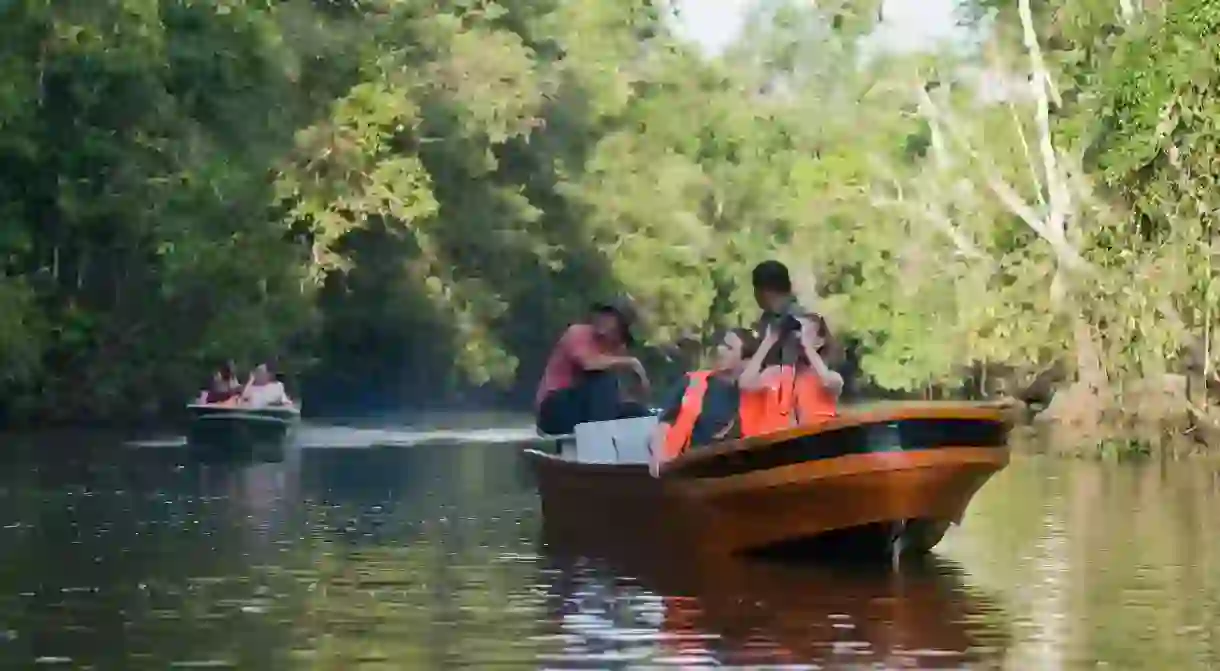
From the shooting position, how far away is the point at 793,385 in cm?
1714

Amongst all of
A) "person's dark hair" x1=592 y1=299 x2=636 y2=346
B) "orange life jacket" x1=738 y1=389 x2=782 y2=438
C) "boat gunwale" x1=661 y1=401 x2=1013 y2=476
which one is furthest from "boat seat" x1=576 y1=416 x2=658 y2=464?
"boat gunwale" x1=661 y1=401 x2=1013 y2=476

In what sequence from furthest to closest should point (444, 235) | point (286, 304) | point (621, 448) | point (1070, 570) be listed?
point (444, 235), point (286, 304), point (621, 448), point (1070, 570)

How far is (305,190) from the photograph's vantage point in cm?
5591

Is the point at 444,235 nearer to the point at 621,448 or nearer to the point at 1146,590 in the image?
the point at 621,448

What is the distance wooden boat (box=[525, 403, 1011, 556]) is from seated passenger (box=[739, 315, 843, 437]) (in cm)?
42

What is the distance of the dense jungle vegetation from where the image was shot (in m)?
34.1

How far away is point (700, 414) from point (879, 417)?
7.03 feet

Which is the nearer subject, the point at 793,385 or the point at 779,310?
the point at 779,310

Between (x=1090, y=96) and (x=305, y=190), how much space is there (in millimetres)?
23094

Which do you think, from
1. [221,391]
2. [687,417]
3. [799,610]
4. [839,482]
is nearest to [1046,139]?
[221,391]

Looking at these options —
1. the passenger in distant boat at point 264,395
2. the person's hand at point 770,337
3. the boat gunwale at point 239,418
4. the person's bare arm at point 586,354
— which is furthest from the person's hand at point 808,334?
the passenger in distant boat at point 264,395

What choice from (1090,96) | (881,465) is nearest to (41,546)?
(881,465)

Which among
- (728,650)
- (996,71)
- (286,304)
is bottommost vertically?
(728,650)

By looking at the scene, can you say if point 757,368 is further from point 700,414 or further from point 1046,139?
point 1046,139
